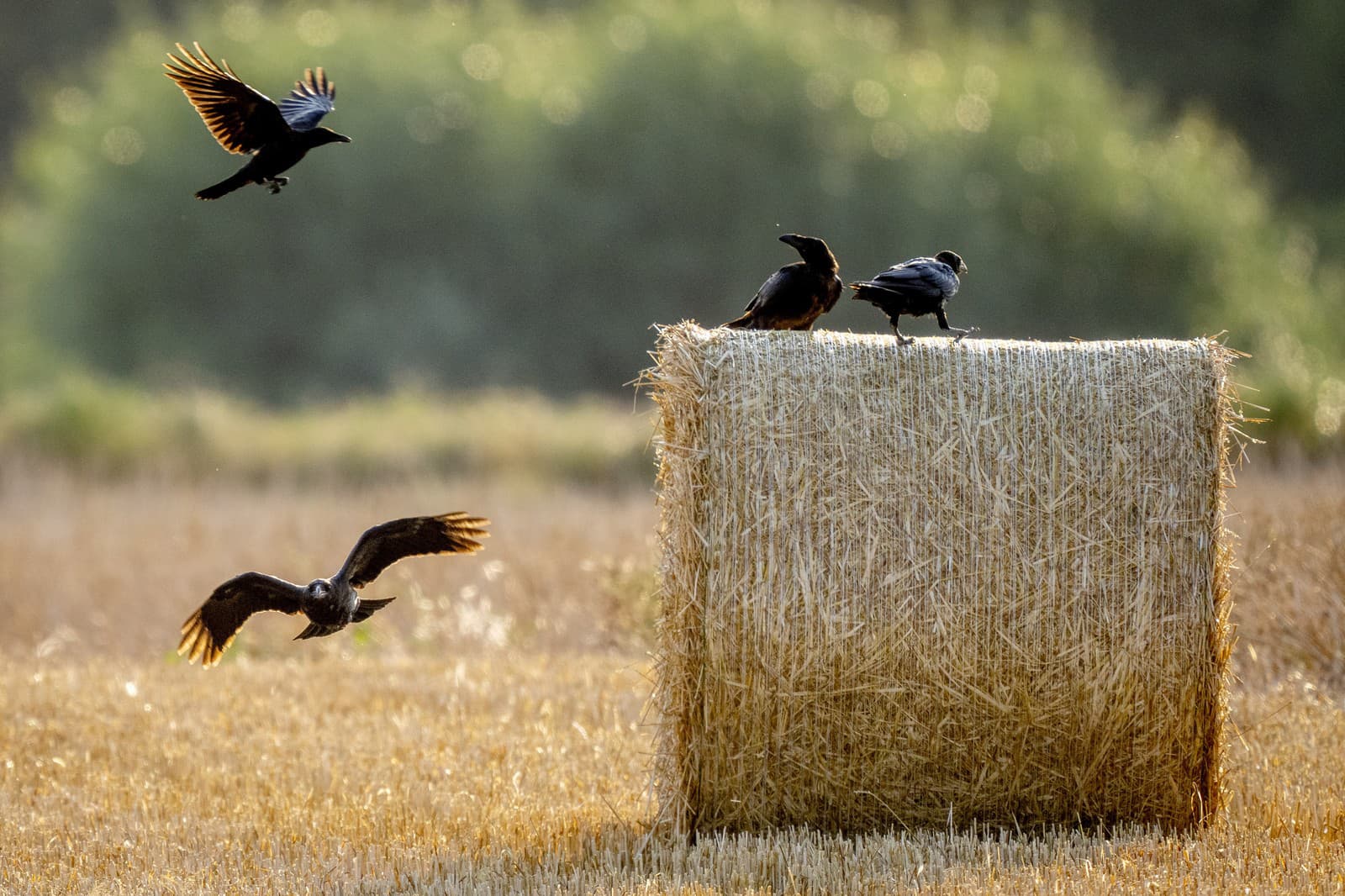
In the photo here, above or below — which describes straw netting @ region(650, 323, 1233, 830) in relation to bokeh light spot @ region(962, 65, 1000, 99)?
below

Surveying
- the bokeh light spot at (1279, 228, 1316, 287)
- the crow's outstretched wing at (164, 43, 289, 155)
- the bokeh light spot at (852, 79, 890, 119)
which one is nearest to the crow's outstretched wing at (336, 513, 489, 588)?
the crow's outstretched wing at (164, 43, 289, 155)

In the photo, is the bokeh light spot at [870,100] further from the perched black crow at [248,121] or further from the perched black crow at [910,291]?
the perched black crow at [248,121]

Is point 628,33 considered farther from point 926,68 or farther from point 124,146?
point 124,146

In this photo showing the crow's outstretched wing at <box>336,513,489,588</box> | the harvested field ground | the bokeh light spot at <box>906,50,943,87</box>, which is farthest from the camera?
the bokeh light spot at <box>906,50,943,87</box>

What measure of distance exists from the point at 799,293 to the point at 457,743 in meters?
2.68

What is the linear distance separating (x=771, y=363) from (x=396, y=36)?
2847 cm

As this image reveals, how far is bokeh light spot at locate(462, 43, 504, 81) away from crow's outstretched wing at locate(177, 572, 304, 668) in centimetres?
2840

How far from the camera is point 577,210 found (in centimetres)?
3006

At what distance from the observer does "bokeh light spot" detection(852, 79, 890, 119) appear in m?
30.4

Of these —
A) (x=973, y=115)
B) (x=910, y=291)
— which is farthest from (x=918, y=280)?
(x=973, y=115)

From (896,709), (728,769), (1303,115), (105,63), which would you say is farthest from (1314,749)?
(1303,115)

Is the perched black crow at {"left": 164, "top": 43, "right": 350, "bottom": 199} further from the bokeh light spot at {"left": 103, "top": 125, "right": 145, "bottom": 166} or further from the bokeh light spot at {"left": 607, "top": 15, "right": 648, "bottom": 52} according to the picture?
the bokeh light spot at {"left": 607, "top": 15, "right": 648, "bottom": 52}

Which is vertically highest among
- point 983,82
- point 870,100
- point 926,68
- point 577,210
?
point 926,68

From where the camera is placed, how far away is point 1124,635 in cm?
516
